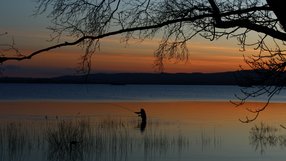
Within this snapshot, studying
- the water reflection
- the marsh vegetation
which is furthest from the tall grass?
the water reflection

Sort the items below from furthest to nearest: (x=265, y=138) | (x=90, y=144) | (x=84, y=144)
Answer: (x=265, y=138) → (x=90, y=144) → (x=84, y=144)

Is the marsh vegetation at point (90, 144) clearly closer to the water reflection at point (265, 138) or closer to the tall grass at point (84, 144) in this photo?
the tall grass at point (84, 144)

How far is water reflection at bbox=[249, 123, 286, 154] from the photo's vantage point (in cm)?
2447

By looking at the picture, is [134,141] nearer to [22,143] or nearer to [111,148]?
[111,148]

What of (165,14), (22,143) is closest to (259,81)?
(165,14)

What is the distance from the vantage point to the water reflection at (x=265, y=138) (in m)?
24.5

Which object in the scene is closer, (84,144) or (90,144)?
(84,144)

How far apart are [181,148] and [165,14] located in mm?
18219

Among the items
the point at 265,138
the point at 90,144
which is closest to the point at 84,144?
the point at 90,144

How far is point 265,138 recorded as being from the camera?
27094mm

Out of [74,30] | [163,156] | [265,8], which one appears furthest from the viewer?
[163,156]

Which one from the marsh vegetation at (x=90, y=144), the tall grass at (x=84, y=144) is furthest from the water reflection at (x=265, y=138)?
the tall grass at (x=84, y=144)

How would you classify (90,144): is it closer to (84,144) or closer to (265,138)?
(84,144)

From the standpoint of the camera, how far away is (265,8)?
17.7 feet
